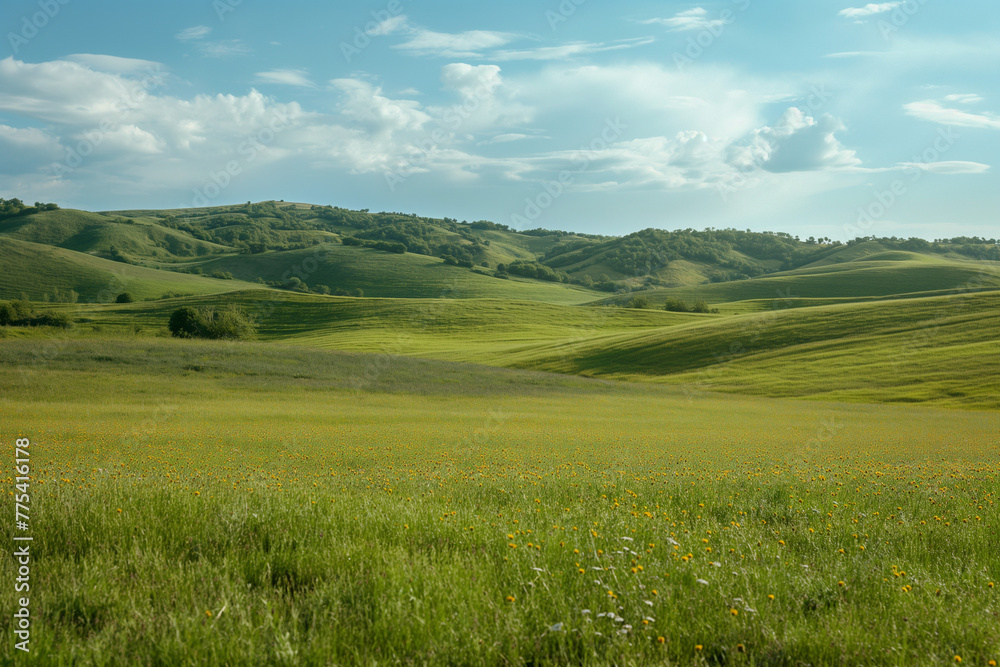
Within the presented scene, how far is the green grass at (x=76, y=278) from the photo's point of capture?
125 m

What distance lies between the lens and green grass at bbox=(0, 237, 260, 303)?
12538cm

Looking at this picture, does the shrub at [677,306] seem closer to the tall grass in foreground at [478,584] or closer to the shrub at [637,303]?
the shrub at [637,303]

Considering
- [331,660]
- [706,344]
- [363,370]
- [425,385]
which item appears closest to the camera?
[331,660]

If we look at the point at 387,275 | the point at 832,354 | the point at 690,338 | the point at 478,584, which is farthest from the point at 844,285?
the point at 478,584

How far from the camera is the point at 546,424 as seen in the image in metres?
28.3

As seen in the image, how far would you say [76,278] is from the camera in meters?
131

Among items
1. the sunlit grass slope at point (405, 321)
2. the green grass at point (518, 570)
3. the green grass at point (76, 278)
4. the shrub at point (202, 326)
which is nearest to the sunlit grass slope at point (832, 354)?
the sunlit grass slope at point (405, 321)

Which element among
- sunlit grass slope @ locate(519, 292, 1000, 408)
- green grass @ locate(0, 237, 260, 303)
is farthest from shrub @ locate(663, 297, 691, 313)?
green grass @ locate(0, 237, 260, 303)

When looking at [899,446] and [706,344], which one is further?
[706,344]

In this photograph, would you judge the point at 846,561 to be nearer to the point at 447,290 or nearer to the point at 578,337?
the point at 578,337

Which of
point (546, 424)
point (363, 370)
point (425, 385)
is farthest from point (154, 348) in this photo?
point (546, 424)

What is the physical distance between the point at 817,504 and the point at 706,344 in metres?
62.4

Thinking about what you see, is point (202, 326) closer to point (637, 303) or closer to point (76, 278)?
point (637, 303)

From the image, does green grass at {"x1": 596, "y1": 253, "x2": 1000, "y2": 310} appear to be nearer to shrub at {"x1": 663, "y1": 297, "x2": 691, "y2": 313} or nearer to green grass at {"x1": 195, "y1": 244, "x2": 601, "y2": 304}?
shrub at {"x1": 663, "y1": 297, "x2": 691, "y2": 313}
